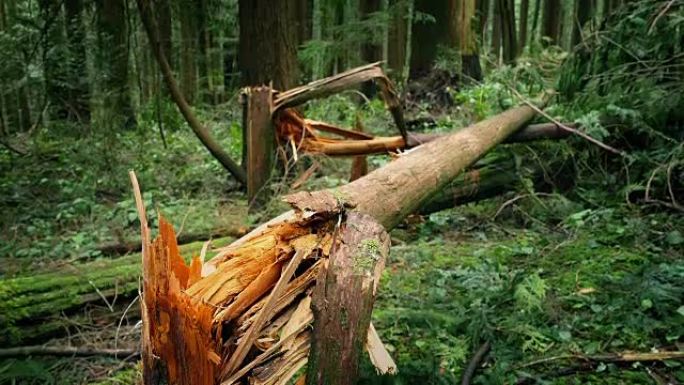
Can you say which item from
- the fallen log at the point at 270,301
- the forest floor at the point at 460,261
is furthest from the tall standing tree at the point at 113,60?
the fallen log at the point at 270,301

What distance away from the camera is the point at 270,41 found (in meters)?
6.66

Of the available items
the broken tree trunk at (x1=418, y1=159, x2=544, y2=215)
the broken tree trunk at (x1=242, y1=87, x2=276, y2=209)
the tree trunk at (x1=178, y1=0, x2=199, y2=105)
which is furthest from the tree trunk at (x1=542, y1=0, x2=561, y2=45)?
the broken tree trunk at (x1=242, y1=87, x2=276, y2=209)

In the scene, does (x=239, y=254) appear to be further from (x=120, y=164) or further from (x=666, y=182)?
(x=120, y=164)

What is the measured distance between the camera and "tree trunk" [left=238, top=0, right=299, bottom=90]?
21.8 feet

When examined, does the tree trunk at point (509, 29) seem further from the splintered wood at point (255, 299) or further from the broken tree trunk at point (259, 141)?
the splintered wood at point (255, 299)

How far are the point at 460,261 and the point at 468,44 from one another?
7947 millimetres

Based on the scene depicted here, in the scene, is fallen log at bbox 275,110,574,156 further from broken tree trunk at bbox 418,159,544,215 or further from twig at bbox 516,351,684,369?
twig at bbox 516,351,684,369

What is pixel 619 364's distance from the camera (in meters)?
3.11

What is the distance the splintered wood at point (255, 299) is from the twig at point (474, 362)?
1011 millimetres

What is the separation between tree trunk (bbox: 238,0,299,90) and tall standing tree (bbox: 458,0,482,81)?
5.73 metres

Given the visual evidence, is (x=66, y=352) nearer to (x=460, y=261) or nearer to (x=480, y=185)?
(x=460, y=261)

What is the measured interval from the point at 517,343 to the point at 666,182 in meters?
3.14

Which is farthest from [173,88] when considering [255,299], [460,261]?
[255,299]

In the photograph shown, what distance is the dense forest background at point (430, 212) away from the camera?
3.43 metres
